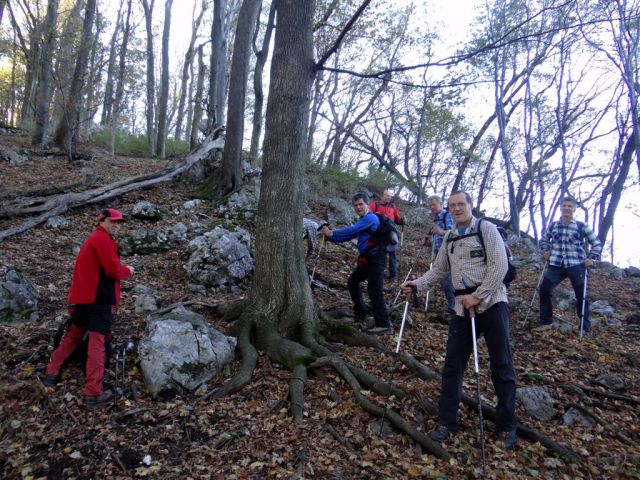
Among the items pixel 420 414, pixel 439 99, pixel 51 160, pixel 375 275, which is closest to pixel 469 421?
pixel 420 414

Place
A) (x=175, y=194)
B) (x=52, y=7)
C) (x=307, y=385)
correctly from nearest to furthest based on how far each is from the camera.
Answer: (x=307, y=385) → (x=175, y=194) → (x=52, y=7)

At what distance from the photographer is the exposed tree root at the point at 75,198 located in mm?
8586

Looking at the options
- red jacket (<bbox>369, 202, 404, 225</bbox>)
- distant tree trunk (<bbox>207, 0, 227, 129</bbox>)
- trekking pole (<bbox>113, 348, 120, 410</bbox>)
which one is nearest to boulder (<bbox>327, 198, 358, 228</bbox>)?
red jacket (<bbox>369, 202, 404, 225</bbox>)

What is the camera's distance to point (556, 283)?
6656mm

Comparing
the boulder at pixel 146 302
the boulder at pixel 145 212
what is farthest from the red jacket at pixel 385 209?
the boulder at pixel 145 212

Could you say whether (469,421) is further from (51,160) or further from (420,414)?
(51,160)

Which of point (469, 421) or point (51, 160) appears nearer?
point (469, 421)

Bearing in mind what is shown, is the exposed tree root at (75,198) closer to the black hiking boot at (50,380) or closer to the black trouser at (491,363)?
the black hiking boot at (50,380)

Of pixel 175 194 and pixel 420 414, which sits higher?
pixel 175 194

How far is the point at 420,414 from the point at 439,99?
4385 millimetres

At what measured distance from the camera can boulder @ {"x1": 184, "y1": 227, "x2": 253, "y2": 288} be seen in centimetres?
697

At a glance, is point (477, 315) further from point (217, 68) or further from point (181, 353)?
point (217, 68)

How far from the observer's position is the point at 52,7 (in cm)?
1551

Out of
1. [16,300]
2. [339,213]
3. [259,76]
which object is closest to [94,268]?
[16,300]
